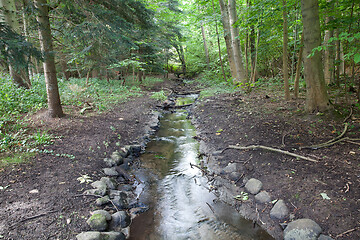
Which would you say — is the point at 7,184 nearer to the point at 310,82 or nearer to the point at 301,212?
the point at 301,212

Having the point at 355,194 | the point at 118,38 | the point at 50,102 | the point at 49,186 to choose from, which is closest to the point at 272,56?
the point at 118,38

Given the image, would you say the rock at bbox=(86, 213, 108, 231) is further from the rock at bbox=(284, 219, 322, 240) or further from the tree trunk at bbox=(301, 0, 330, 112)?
the tree trunk at bbox=(301, 0, 330, 112)

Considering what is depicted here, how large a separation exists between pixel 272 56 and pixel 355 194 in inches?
468

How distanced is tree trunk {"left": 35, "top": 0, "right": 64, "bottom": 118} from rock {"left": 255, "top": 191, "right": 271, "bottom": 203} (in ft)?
19.4

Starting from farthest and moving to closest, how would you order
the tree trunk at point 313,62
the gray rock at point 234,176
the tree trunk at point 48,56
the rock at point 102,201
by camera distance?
the tree trunk at point 48,56
the tree trunk at point 313,62
the gray rock at point 234,176
the rock at point 102,201

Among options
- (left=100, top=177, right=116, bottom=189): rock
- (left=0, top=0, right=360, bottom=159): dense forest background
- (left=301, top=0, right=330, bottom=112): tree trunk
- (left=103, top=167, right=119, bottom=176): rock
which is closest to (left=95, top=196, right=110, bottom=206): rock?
(left=100, top=177, right=116, bottom=189): rock

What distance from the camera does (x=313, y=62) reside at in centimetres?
489

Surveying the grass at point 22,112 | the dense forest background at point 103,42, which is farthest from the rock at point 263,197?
the grass at point 22,112

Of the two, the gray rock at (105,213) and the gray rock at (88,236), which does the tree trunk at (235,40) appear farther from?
the gray rock at (88,236)

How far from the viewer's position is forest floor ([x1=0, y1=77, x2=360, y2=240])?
2.85 meters

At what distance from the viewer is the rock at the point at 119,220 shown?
327 cm

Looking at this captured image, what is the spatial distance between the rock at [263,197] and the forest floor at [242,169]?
0.10 metres

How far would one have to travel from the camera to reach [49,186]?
3.54m

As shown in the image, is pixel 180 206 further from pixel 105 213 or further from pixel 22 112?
pixel 22 112
